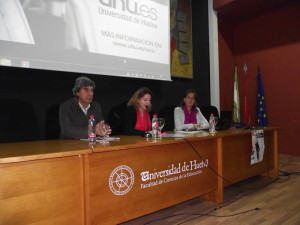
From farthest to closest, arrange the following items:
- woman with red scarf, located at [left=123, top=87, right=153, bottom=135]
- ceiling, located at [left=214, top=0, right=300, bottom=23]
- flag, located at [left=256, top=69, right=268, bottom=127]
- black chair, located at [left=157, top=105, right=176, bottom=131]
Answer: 1. flag, located at [left=256, top=69, right=268, bottom=127]
2. ceiling, located at [left=214, top=0, right=300, bottom=23]
3. black chair, located at [left=157, top=105, right=176, bottom=131]
4. woman with red scarf, located at [left=123, top=87, right=153, bottom=135]

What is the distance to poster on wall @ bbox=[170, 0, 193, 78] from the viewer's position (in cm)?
365

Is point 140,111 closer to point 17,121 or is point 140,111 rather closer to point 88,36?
point 88,36

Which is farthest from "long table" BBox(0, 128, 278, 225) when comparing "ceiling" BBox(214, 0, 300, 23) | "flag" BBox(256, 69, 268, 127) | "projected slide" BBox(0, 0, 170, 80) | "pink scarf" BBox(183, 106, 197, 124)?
"ceiling" BBox(214, 0, 300, 23)

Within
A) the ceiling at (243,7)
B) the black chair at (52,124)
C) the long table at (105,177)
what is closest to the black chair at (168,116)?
the long table at (105,177)

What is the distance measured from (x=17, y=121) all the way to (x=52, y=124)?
0.32 m

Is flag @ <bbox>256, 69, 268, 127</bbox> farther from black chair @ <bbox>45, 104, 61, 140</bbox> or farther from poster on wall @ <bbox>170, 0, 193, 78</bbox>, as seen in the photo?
black chair @ <bbox>45, 104, 61, 140</bbox>

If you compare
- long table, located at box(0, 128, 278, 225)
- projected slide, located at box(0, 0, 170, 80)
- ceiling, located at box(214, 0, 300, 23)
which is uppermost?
ceiling, located at box(214, 0, 300, 23)

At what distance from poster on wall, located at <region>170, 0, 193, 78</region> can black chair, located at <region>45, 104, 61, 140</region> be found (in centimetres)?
188

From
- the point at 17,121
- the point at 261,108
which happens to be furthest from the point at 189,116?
the point at 261,108

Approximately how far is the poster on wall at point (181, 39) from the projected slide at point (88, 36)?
18.3 inches

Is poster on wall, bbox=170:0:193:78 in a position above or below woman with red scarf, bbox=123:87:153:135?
above

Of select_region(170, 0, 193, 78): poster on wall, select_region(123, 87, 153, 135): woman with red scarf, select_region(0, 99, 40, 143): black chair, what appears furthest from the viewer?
select_region(170, 0, 193, 78): poster on wall

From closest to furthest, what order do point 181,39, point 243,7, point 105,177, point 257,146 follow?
point 105,177, point 257,146, point 181,39, point 243,7

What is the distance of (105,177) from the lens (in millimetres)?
1350
